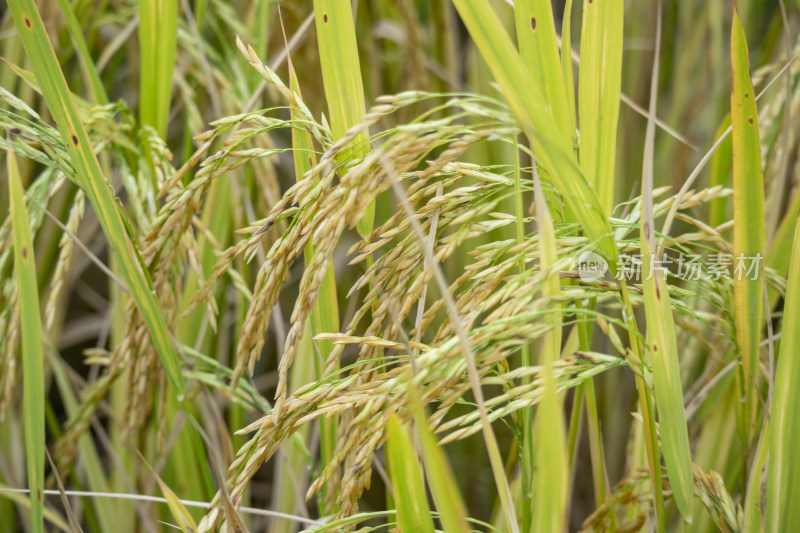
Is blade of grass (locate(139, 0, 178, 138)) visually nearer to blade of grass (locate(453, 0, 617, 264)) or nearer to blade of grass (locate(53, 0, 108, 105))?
blade of grass (locate(53, 0, 108, 105))

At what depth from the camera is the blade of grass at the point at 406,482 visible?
0.37 metres

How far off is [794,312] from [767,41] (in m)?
0.84

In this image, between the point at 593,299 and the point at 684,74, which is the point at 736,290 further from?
the point at 684,74

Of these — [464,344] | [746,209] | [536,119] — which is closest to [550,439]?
[464,344]

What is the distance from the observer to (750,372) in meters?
0.55

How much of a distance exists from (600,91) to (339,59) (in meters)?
0.23

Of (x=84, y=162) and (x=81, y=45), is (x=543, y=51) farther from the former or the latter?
(x=81, y=45)

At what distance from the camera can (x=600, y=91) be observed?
514mm

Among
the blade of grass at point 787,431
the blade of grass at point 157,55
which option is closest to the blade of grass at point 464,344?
the blade of grass at point 787,431

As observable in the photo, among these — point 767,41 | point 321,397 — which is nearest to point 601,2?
point 321,397

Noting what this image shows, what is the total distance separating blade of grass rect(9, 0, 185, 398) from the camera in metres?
0.51

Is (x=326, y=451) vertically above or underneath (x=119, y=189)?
underneath

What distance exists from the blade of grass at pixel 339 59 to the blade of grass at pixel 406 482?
8.9 inches

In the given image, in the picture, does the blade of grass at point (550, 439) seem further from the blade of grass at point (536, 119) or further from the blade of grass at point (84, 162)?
the blade of grass at point (84, 162)
